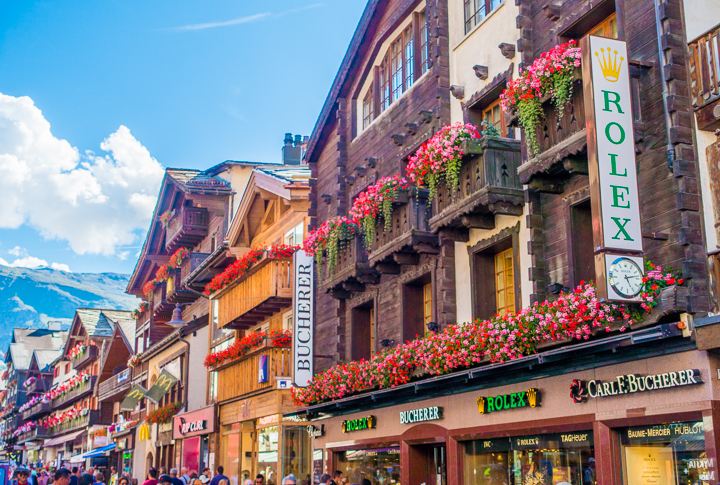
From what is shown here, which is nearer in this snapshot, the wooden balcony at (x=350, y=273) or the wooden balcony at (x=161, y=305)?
the wooden balcony at (x=350, y=273)

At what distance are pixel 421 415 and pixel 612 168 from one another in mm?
8023

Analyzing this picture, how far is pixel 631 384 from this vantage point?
39.0 feet

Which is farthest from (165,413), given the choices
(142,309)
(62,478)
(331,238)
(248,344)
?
(62,478)

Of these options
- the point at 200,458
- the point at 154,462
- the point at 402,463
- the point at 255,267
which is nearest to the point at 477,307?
the point at 402,463

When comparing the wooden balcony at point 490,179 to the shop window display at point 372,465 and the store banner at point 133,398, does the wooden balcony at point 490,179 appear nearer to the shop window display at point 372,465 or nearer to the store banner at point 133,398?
the shop window display at point 372,465

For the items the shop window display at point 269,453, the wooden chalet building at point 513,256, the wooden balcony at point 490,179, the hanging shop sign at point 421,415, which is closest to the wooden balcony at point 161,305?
the shop window display at point 269,453

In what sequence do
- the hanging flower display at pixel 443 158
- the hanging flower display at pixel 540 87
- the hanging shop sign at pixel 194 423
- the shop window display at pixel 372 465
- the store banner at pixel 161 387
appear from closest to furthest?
the hanging flower display at pixel 540 87, the hanging flower display at pixel 443 158, the shop window display at pixel 372 465, the hanging shop sign at pixel 194 423, the store banner at pixel 161 387

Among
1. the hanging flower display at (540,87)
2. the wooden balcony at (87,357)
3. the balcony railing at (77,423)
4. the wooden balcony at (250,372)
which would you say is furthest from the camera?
the wooden balcony at (87,357)

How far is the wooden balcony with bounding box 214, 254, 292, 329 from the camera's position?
85.5 ft

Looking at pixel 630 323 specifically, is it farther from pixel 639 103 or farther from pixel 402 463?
pixel 402 463

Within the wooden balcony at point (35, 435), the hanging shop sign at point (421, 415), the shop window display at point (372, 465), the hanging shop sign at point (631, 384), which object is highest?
the wooden balcony at point (35, 435)

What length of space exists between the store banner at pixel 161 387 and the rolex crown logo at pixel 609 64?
2735 cm

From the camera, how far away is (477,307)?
1662 cm

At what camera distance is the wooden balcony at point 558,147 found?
1267cm
